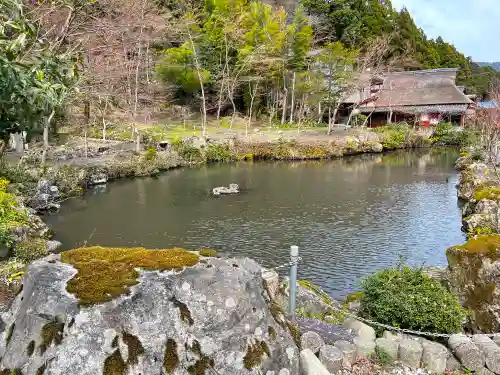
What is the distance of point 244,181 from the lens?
2327cm

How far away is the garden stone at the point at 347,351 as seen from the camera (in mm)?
4855

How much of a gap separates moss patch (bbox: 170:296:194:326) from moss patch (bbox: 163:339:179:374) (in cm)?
22

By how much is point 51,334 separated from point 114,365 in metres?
0.61

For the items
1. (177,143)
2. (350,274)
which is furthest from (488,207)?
(177,143)

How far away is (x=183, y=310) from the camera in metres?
3.93

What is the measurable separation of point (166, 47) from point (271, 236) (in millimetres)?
36818

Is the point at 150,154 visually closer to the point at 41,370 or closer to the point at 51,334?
the point at 51,334

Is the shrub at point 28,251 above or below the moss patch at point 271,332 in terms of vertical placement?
below

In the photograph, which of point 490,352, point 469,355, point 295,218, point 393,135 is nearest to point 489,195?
point 295,218

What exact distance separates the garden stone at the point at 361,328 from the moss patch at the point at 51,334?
3645mm

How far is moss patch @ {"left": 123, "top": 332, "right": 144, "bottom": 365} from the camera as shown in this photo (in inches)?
143

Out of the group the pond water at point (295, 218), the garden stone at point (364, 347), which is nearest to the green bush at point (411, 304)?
the garden stone at point (364, 347)

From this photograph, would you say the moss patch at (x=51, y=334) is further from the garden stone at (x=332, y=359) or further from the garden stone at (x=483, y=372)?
the garden stone at (x=483, y=372)

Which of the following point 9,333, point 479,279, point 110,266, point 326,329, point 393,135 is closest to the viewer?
point 9,333
